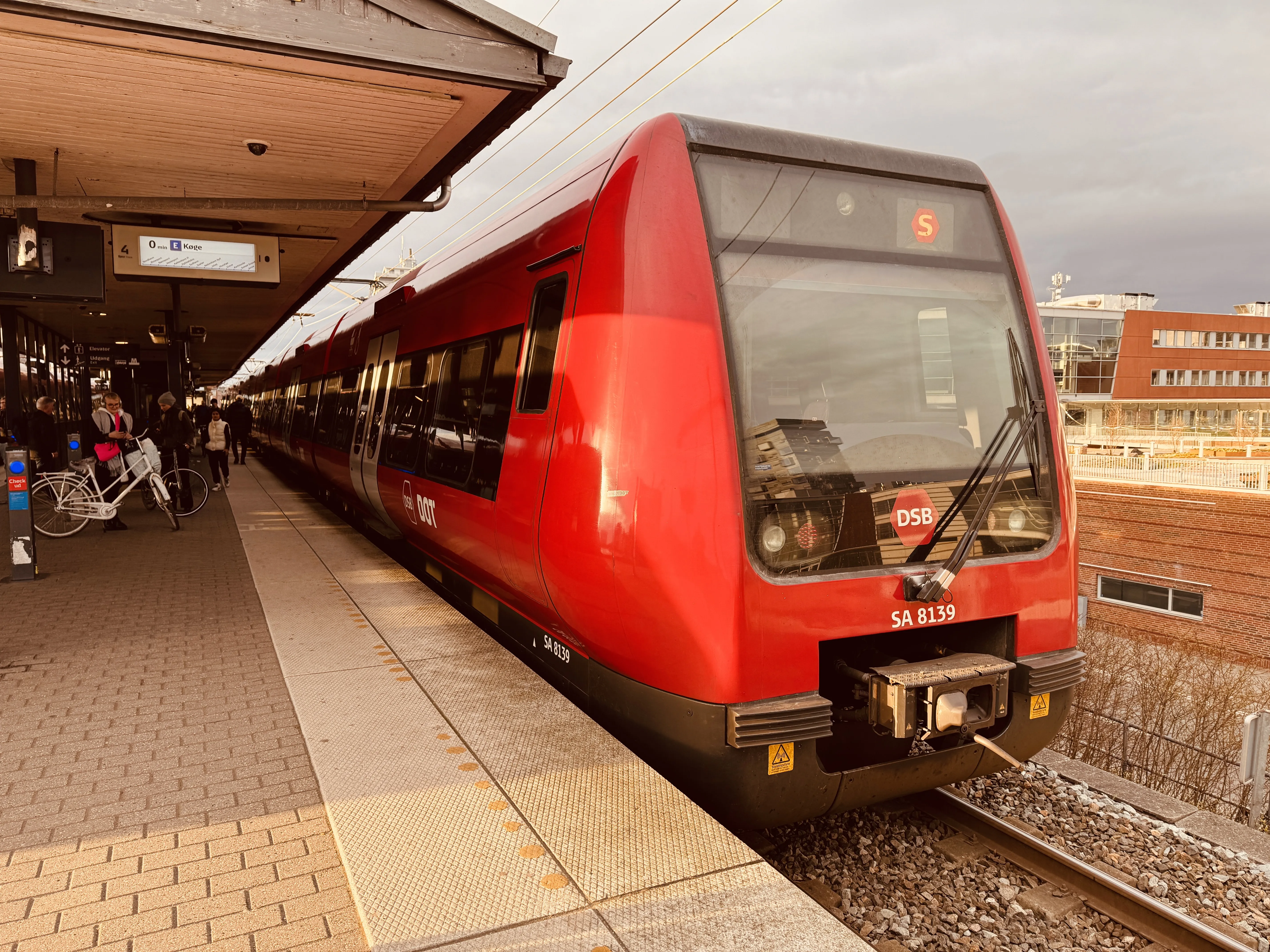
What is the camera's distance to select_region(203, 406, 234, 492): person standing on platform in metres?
15.5

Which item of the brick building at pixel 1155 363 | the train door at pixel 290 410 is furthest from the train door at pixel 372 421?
the brick building at pixel 1155 363

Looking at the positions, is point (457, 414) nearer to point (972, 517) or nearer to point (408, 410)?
point (408, 410)

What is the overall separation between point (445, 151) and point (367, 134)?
0.62 meters

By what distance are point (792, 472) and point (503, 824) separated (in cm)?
179

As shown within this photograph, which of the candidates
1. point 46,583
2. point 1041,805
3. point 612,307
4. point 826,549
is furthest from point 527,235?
point 46,583

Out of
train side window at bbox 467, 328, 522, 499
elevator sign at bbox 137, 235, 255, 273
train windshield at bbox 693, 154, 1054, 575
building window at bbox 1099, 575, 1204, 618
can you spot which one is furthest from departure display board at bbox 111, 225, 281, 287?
building window at bbox 1099, 575, 1204, 618

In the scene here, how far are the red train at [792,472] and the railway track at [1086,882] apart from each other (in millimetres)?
371

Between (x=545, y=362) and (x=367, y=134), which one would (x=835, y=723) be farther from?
(x=367, y=134)

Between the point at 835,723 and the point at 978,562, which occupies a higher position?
the point at 978,562

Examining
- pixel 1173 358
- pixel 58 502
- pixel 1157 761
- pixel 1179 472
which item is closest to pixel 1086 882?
pixel 58 502

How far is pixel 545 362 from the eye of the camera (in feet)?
14.2

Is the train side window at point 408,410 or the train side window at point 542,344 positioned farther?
the train side window at point 408,410

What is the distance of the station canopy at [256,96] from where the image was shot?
4.67 m

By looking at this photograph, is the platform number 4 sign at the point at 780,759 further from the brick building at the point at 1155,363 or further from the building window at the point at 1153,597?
the brick building at the point at 1155,363
